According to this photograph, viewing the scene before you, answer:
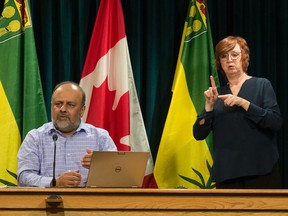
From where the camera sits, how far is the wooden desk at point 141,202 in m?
2.77

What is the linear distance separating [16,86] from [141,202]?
2170 mm

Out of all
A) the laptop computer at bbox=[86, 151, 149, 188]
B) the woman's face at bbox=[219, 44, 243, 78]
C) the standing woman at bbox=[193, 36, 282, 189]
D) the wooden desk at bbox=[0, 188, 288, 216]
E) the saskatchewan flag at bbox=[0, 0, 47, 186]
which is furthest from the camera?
the saskatchewan flag at bbox=[0, 0, 47, 186]

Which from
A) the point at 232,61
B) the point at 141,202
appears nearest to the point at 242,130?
the point at 232,61

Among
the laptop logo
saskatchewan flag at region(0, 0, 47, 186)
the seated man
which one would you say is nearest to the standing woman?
the seated man

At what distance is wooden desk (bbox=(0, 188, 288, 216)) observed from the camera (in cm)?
277

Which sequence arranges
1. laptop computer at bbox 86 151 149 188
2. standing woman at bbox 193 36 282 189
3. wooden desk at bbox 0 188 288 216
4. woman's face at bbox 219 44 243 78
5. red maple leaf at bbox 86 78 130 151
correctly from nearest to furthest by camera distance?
wooden desk at bbox 0 188 288 216 < laptop computer at bbox 86 151 149 188 < standing woman at bbox 193 36 282 189 < woman's face at bbox 219 44 243 78 < red maple leaf at bbox 86 78 130 151

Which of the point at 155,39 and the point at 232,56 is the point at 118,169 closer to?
the point at 232,56

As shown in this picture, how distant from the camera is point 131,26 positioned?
5145 mm

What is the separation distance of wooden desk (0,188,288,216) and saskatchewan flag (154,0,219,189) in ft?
5.93

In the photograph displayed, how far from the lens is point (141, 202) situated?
2812 mm

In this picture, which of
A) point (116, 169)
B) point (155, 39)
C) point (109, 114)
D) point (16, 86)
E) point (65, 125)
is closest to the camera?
point (116, 169)

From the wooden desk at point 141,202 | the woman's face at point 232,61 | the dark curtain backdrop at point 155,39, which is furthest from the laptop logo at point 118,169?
the dark curtain backdrop at point 155,39

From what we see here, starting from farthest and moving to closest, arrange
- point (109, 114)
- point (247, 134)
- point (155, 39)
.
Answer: point (155, 39)
point (109, 114)
point (247, 134)

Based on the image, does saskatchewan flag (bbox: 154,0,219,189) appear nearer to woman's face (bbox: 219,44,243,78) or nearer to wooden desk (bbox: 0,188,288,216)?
woman's face (bbox: 219,44,243,78)
